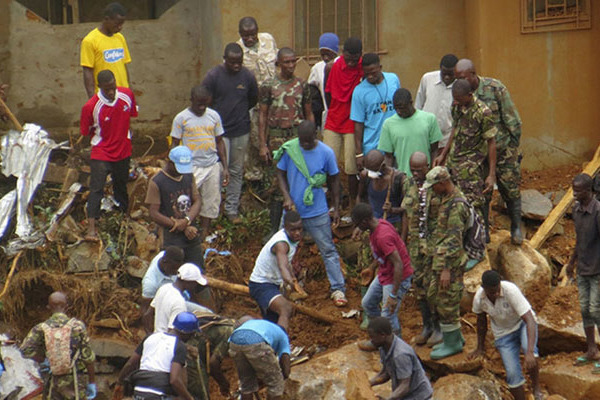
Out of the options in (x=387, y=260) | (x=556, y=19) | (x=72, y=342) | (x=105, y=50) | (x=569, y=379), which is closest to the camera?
(x=72, y=342)

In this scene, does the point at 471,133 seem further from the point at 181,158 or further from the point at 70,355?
the point at 70,355

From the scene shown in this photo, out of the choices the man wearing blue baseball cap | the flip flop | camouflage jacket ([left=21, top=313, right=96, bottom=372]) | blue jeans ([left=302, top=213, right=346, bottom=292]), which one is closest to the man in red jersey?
the man wearing blue baseball cap

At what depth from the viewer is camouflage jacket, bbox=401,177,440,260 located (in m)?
11.9

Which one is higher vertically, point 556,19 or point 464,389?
point 556,19

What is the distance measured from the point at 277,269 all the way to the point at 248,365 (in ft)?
4.01

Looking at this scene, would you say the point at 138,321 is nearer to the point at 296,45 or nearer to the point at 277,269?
the point at 277,269

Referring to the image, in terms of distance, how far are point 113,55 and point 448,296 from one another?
537 centimetres

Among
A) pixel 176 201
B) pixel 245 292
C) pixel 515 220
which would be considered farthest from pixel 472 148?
pixel 176 201

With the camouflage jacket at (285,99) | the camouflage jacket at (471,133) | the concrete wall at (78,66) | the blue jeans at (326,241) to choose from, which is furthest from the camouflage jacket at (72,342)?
the concrete wall at (78,66)

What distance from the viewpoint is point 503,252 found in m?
13.7

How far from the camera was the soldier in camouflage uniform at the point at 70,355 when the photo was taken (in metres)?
11.3

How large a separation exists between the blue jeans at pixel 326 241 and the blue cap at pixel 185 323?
2.95 metres

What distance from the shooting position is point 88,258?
14.4 metres

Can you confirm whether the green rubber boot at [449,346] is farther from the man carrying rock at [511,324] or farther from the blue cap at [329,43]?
the blue cap at [329,43]
